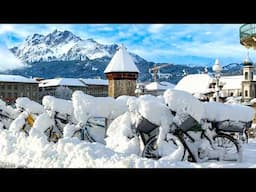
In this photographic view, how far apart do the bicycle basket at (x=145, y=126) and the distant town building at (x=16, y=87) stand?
54762 mm

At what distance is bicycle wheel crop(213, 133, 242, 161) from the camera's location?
7.02 m

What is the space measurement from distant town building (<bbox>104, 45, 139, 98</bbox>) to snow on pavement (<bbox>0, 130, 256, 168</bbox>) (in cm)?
1698

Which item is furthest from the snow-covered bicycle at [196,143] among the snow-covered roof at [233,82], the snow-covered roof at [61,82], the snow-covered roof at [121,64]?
the snow-covered roof at [61,82]

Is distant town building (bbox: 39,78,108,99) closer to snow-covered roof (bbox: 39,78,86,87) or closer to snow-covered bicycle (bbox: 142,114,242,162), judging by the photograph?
snow-covered roof (bbox: 39,78,86,87)

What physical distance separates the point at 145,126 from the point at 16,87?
56518 millimetres

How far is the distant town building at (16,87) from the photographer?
196 ft

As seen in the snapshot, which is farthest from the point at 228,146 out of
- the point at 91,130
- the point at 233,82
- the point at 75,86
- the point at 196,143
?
the point at 75,86

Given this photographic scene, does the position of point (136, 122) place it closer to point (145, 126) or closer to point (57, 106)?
point (145, 126)
